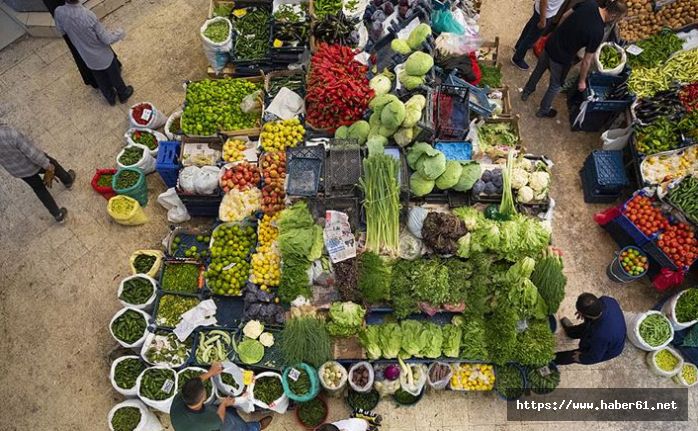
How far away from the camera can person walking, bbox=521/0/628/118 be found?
20.9 ft

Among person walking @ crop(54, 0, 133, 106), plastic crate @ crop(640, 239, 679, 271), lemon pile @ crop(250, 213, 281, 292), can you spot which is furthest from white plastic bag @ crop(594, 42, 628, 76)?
person walking @ crop(54, 0, 133, 106)

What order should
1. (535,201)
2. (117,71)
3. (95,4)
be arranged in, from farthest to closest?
(95,4) → (117,71) → (535,201)

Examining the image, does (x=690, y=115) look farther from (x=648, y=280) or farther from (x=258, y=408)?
(x=258, y=408)

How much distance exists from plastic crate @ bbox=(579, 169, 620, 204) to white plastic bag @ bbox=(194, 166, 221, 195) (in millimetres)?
5081

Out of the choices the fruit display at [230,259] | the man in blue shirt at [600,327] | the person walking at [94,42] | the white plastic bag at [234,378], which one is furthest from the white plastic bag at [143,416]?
the man in blue shirt at [600,327]

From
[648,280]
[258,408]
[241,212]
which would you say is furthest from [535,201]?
[258,408]

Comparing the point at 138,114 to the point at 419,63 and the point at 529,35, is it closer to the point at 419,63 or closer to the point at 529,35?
the point at 419,63

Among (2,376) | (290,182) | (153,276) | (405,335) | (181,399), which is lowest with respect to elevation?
(2,376)

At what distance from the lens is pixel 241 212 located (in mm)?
6191

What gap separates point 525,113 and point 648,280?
9.79ft

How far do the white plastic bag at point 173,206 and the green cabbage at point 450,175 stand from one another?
11.4 ft

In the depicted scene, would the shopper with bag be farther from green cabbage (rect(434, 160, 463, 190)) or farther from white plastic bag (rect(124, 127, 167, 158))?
white plastic bag (rect(124, 127, 167, 158))

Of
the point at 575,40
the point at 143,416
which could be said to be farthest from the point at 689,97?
the point at 143,416

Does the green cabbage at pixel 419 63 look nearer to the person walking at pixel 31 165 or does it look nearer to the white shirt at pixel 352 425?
the white shirt at pixel 352 425
